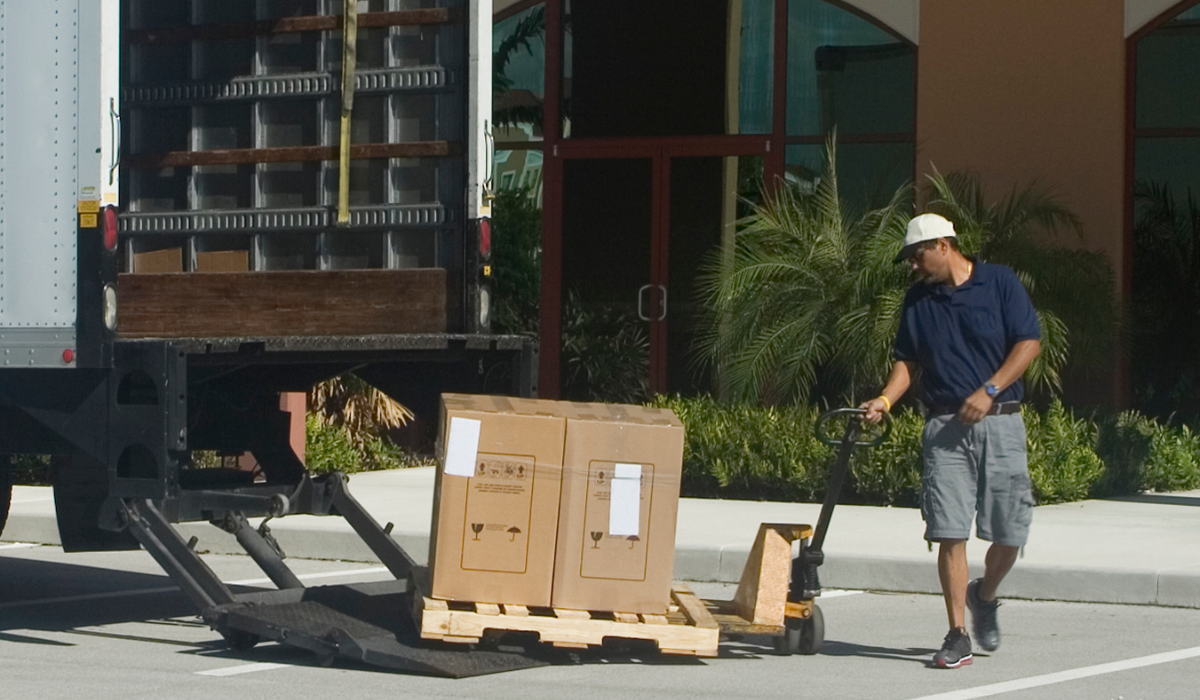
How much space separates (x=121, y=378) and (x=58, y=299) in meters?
0.41

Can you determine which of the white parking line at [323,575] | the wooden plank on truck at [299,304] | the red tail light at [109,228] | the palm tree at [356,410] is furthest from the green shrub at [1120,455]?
the red tail light at [109,228]

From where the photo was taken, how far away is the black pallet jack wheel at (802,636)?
7664mm

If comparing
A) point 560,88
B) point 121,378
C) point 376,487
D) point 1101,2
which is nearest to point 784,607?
point 121,378

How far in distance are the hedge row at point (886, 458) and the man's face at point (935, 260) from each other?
5.37 m

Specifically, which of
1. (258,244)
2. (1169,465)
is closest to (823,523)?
(258,244)

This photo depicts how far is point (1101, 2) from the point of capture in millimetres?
15414

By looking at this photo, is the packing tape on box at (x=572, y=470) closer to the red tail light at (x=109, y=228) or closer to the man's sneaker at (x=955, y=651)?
the man's sneaker at (x=955, y=651)

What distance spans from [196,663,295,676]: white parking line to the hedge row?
6.32 meters

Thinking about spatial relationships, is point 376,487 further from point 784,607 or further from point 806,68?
point 784,607

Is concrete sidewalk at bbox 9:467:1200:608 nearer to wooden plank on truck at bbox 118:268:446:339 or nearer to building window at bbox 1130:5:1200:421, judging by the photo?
building window at bbox 1130:5:1200:421

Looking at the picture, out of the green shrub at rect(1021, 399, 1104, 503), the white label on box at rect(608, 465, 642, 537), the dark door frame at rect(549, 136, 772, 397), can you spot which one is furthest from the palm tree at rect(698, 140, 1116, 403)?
the white label on box at rect(608, 465, 642, 537)

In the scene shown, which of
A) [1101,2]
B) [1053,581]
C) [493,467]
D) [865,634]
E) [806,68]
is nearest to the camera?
[493,467]

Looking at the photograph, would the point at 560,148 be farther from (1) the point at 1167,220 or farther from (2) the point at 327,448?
(1) the point at 1167,220

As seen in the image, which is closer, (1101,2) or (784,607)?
(784,607)
